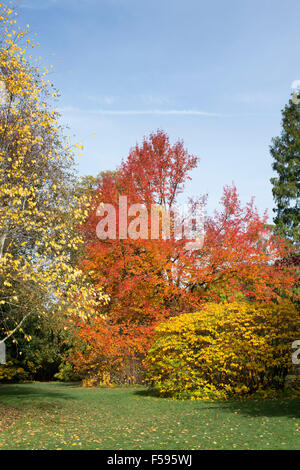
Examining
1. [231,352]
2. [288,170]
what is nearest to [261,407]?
[231,352]

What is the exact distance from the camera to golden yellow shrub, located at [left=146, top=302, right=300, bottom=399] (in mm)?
12414

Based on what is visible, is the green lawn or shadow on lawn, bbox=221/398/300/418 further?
shadow on lawn, bbox=221/398/300/418

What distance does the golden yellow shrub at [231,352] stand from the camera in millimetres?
12414

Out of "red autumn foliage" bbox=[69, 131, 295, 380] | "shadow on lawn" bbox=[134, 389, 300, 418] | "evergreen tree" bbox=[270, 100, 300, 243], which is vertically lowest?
"shadow on lawn" bbox=[134, 389, 300, 418]

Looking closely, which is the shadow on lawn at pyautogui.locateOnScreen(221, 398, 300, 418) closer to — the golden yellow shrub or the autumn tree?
the golden yellow shrub

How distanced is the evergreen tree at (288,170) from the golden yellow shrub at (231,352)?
17170mm

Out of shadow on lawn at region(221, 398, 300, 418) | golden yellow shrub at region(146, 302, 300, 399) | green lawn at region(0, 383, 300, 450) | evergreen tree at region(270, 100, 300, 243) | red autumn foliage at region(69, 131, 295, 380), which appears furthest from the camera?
evergreen tree at region(270, 100, 300, 243)

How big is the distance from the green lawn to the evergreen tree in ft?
66.0

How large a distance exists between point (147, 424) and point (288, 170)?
26.2 metres

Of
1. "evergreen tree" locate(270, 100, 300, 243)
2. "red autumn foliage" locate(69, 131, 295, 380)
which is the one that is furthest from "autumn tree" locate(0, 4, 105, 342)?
"evergreen tree" locate(270, 100, 300, 243)

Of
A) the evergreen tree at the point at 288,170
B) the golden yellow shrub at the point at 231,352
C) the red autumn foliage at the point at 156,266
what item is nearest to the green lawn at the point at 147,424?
the golden yellow shrub at the point at 231,352

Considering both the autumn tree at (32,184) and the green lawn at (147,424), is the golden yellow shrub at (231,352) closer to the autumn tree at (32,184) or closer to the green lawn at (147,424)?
the green lawn at (147,424)

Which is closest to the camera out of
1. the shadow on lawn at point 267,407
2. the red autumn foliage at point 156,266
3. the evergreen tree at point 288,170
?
the shadow on lawn at point 267,407
